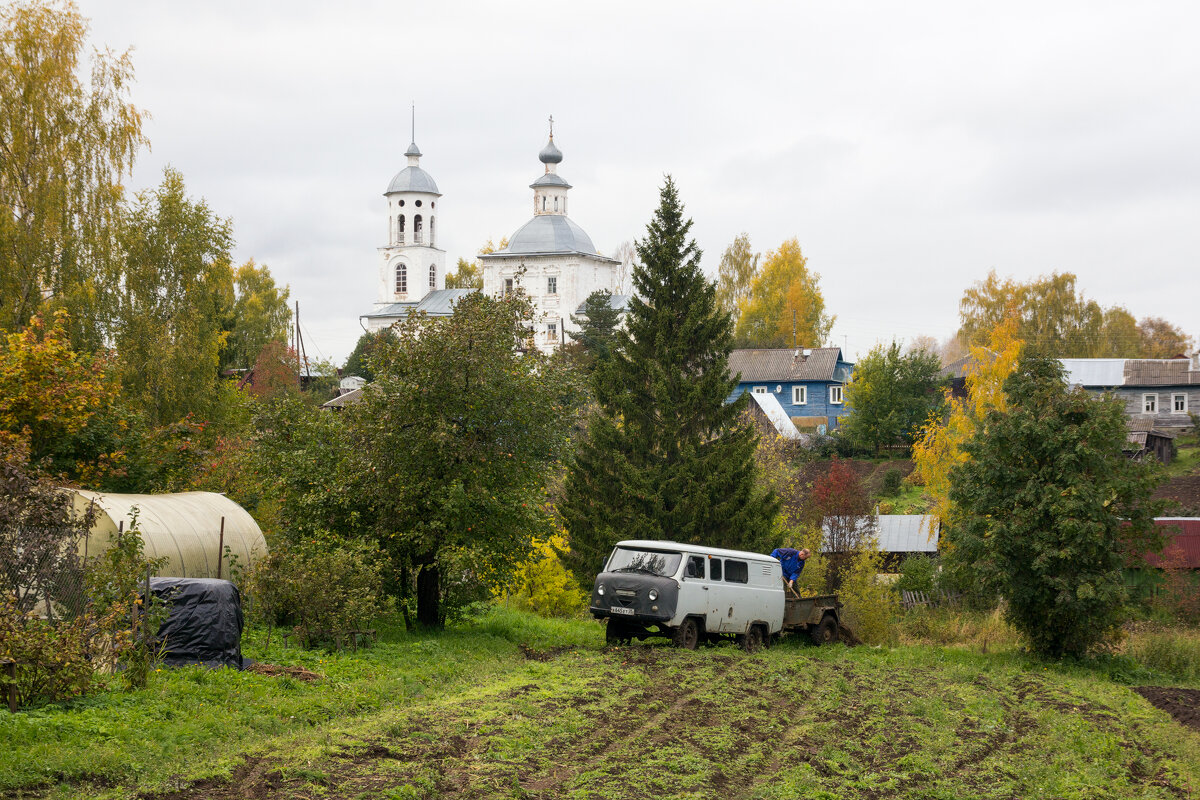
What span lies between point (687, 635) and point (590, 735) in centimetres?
858

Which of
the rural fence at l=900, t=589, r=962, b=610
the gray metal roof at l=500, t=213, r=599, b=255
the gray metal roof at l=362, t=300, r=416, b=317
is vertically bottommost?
the rural fence at l=900, t=589, r=962, b=610

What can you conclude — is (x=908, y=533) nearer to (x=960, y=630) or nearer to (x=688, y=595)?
(x=960, y=630)

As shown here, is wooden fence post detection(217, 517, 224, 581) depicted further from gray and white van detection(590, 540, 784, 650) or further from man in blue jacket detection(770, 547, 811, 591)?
man in blue jacket detection(770, 547, 811, 591)

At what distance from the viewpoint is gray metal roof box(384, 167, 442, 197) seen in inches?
4537

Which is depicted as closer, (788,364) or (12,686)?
(12,686)

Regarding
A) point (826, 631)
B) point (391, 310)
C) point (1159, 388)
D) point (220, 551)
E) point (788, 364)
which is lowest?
point (826, 631)

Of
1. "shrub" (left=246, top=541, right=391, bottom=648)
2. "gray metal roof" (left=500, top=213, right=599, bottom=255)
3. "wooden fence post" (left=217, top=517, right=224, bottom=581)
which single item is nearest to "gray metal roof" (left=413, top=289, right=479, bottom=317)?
"gray metal roof" (left=500, top=213, right=599, bottom=255)

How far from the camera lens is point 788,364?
82.2 meters

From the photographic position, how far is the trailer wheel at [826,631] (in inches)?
922

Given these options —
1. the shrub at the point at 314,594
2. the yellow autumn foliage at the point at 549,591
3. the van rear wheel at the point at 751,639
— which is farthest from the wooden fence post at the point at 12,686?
the yellow autumn foliage at the point at 549,591

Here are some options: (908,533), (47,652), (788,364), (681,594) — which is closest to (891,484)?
(908,533)

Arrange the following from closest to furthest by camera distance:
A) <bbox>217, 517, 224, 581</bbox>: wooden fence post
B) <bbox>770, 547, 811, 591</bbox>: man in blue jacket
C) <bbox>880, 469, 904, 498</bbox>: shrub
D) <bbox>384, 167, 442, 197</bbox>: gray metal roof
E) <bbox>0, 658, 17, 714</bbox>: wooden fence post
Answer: <bbox>0, 658, 17, 714</bbox>: wooden fence post, <bbox>217, 517, 224, 581</bbox>: wooden fence post, <bbox>770, 547, 811, 591</bbox>: man in blue jacket, <bbox>880, 469, 904, 498</bbox>: shrub, <bbox>384, 167, 442, 197</bbox>: gray metal roof

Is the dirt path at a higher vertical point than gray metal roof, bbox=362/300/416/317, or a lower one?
lower

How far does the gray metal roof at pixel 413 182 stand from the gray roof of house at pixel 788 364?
46.2 meters
